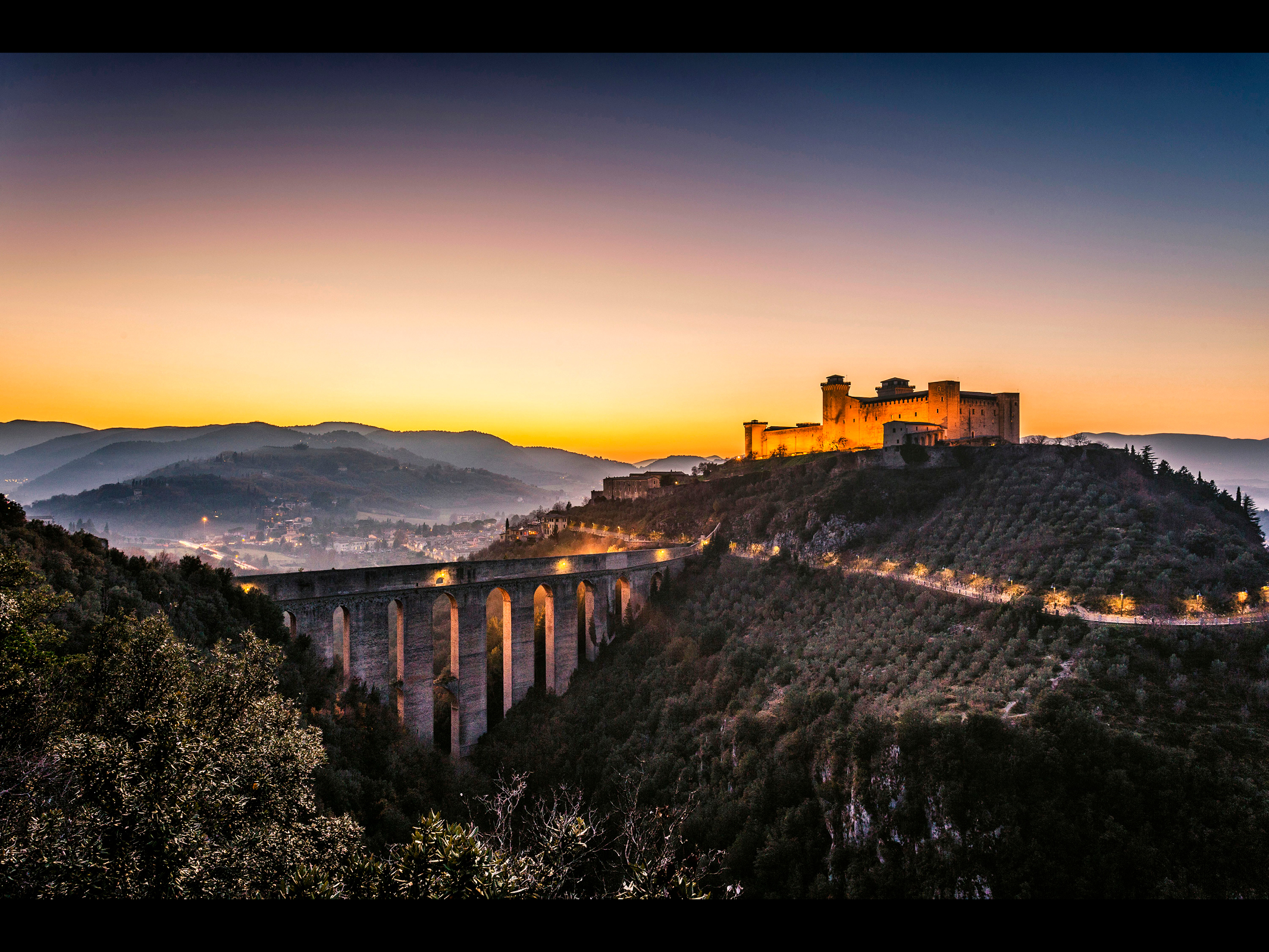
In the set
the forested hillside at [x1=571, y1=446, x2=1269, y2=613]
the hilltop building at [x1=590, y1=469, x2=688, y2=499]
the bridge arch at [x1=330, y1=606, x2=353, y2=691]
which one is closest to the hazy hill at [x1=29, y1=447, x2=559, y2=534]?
the hilltop building at [x1=590, y1=469, x2=688, y2=499]

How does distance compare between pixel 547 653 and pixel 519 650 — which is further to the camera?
pixel 547 653

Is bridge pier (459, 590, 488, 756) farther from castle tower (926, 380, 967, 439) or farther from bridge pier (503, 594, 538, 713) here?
castle tower (926, 380, 967, 439)

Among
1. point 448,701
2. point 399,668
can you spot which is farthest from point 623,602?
point 399,668

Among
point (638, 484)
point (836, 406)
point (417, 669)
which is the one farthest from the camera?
point (638, 484)

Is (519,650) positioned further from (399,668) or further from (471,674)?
(399,668)

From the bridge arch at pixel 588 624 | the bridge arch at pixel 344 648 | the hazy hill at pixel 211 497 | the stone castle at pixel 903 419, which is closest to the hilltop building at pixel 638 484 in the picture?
the stone castle at pixel 903 419

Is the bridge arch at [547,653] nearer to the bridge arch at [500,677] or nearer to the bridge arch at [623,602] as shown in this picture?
the bridge arch at [500,677]
